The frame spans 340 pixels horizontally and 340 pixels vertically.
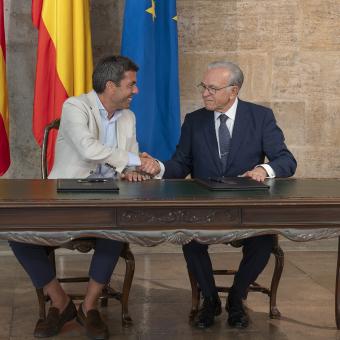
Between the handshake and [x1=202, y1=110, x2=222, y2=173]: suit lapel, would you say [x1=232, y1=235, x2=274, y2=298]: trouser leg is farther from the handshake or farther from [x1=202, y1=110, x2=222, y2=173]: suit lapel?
the handshake

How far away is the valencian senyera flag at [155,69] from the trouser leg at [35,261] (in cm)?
218

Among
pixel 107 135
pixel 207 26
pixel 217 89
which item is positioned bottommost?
pixel 107 135

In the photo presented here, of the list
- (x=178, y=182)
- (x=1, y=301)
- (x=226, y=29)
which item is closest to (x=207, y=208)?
(x=178, y=182)

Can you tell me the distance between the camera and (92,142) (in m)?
4.36

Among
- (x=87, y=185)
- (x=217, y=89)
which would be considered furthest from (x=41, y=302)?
(x=217, y=89)

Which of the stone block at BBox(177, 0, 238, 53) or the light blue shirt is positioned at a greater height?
the stone block at BBox(177, 0, 238, 53)

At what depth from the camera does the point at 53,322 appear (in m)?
4.04

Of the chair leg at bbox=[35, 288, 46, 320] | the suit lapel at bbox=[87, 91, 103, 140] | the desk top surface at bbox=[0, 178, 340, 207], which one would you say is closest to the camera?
the desk top surface at bbox=[0, 178, 340, 207]

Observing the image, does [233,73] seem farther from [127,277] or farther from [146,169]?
[127,277]

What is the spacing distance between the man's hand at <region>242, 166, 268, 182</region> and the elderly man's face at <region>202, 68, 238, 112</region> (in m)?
0.45

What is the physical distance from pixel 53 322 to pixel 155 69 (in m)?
2.67

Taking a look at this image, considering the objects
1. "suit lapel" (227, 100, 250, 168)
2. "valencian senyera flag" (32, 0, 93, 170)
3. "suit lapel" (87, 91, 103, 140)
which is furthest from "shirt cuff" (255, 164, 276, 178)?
"valencian senyera flag" (32, 0, 93, 170)

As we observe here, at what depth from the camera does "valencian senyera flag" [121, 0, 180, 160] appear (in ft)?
19.7

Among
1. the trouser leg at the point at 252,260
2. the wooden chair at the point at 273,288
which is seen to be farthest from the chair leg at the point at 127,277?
the trouser leg at the point at 252,260
